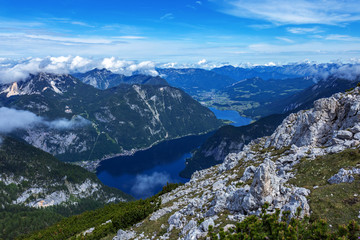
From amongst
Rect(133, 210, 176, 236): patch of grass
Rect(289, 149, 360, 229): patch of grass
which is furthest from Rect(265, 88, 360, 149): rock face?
Rect(133, 210, 176, 236): patch of grass

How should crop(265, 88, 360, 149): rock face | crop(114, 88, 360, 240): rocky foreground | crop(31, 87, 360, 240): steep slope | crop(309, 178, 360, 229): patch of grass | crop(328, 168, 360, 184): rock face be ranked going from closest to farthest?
crop(309, 178, 360, 229): patch of grass, crop(31, 87, 360, 240): steep slope, crop(114, 88, 360, 240): rocky foreground, crop(328, 168, 360, 184): rock face, crop(265, 88, 360, 149): rock face

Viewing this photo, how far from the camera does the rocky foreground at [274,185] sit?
32656mm

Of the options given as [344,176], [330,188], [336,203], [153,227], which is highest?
[344,176]

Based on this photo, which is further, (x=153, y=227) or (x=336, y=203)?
(x=153, y=227)

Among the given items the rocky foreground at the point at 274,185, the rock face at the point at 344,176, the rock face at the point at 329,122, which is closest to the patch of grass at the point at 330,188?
the rock face at the point at 344,176

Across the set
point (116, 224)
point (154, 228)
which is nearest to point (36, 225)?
point (116, 224)

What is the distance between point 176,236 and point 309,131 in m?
47.1

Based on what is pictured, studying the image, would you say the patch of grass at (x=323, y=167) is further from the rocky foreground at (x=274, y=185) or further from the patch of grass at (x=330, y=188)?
the rocky foreground at (x=274, y=185)

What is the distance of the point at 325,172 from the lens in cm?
3850

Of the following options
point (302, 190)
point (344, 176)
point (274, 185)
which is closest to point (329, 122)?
point (344, 176)

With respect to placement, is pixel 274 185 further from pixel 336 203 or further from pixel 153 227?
pixel 153 227

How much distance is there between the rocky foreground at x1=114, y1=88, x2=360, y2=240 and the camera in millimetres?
32656

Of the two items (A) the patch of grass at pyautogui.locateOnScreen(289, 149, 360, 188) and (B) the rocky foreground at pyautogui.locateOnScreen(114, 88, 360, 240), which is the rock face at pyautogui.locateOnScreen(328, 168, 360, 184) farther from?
(A) the patch of grass at pyautogui.locateOnScreen(289, 149, 360, 188)

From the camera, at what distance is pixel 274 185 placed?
33.4 meters
